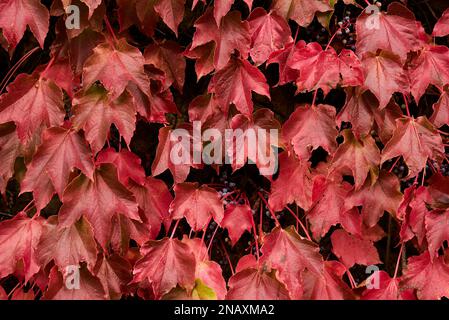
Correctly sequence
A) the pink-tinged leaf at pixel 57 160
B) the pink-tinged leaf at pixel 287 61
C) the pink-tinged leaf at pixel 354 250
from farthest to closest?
the pink-tinged leaf at pixel 354 250 → the pink-tinged leaf at pixel 287 61 → the pink-tinged leaf at pixel 57 160

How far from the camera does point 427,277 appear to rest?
58.0 inches

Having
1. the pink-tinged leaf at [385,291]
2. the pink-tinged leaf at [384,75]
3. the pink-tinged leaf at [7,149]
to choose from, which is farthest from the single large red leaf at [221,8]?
the pink-tinged leaf at [385,291]

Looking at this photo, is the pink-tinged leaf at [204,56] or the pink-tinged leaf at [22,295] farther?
the pink-tinged leaf at [22,295]

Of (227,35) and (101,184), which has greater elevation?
(227,35)

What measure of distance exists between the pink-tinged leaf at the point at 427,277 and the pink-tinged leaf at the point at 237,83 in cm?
60

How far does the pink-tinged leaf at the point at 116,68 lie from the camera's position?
1391mm

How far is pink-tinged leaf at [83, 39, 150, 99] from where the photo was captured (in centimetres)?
139

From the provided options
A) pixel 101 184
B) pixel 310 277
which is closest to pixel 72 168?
pixel 101 184

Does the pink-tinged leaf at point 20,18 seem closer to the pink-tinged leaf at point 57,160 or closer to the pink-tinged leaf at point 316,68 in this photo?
the pink-tinged leaf at point 57,160

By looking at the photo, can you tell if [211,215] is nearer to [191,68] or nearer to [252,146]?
[252,146]

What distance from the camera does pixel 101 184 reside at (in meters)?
1.42

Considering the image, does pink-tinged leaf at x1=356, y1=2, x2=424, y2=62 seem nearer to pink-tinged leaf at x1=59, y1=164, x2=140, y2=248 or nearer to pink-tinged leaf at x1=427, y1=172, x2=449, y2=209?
pink-tinged leaf at x1=427, y1=172, x2=449, y2=209
